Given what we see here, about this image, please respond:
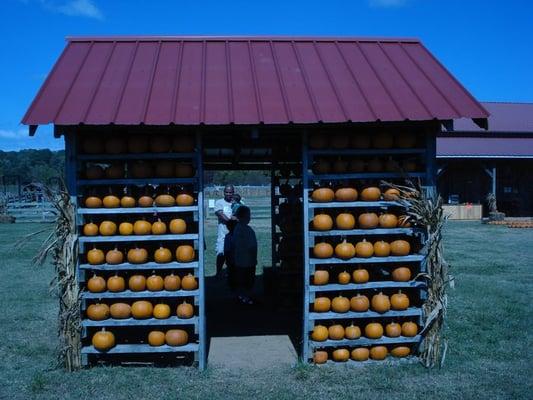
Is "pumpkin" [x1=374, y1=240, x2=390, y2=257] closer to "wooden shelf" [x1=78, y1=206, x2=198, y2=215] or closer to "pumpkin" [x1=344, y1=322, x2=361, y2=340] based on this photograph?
"pumpkin" [x1=344, y1=322, x2=361, y2=340]

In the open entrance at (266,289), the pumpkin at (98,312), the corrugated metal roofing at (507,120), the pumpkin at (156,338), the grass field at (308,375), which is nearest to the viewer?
the grass field at (308,375)

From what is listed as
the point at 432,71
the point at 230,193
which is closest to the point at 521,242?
the point at 230,193

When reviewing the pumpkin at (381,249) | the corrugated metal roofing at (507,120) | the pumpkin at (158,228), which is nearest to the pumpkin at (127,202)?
the pumpkin at (158,228)

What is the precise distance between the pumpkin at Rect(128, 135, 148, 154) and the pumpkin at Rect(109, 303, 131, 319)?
1852 mm

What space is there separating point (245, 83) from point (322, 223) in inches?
79.4

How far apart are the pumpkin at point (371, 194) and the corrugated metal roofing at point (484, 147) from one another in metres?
23.8

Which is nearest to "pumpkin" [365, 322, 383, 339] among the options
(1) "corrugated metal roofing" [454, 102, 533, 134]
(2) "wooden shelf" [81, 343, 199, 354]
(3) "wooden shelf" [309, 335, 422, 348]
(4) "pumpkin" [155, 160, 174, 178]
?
(3) "wooden shelf" [309, 335, 422, 348]

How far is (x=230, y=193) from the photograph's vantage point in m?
11.2

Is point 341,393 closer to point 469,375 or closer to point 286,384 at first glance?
point 286,384

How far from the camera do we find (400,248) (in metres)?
6.65

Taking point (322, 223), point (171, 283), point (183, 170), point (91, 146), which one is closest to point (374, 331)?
point (322, 223)

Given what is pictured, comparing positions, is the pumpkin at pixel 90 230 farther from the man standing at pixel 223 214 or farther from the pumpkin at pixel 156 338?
the man standing at pixel 223 214

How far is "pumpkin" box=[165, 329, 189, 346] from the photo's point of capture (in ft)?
21.4

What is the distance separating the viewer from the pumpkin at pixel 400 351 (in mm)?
6754
